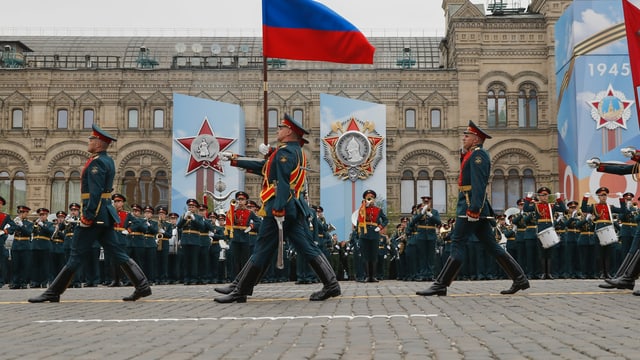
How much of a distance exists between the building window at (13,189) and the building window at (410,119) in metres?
19.5

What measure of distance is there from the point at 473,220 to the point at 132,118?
35989mm

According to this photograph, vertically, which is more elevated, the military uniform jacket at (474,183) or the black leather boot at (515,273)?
the military uniform jacket at (474,183)

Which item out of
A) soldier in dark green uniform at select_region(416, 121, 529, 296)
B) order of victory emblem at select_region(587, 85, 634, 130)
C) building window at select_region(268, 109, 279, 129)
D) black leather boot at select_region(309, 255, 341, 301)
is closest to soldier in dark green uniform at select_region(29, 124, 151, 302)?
black leather boot at select_region(309, 255, 341, 301)

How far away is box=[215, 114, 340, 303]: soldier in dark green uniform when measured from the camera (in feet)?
34.5

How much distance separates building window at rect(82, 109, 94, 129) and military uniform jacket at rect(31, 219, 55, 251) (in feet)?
88.0

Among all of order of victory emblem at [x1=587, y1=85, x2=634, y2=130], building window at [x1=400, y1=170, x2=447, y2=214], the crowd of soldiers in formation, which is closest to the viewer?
the crowd of soldiers in formation

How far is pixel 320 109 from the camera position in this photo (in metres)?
43.1

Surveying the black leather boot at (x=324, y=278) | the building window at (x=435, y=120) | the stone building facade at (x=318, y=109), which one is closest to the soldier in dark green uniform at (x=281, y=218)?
the black leather boot at (x=324, y=278)

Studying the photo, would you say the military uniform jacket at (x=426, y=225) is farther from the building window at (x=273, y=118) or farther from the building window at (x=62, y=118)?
the building window at (x=62, y=118)

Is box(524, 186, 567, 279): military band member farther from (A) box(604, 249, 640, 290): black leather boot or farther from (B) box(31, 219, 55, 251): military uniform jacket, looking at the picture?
(B) box(31, 219, 55, 251): military uniform jacket

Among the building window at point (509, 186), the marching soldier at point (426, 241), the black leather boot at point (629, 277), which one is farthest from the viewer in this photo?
the building window at point (509, 186)

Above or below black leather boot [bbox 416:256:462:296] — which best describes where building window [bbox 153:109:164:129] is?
above

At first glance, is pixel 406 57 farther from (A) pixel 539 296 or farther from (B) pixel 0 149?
(A) pixel 539 296

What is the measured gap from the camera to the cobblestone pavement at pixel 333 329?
5875 millimetres
